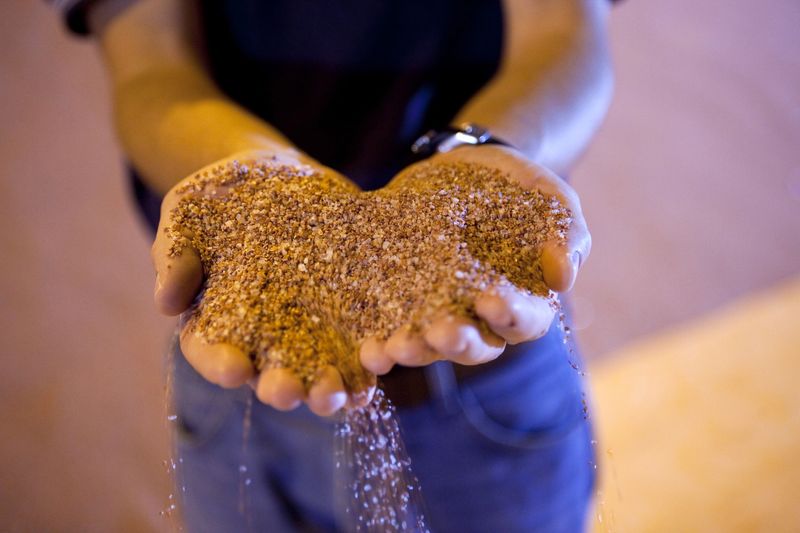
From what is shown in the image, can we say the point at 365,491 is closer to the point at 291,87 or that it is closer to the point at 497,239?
the point at 497,239

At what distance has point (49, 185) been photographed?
2.01 meters

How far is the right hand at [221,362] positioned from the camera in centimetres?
50

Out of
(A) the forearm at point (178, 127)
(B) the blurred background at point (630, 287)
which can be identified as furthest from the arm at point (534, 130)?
(B) the blurred background at point (630, 287)

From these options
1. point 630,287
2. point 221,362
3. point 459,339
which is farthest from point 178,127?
point 630,287

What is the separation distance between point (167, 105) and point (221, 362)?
41 cm

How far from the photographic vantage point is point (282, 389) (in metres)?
0.50

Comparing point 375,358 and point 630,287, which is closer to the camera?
point 375,358

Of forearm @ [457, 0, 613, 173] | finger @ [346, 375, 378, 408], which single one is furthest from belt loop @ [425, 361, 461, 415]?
forearm @ [457, 0, 613, 173]

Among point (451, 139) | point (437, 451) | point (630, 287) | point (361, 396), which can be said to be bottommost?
point (630, 287)

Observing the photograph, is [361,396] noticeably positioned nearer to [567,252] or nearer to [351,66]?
[567,252]

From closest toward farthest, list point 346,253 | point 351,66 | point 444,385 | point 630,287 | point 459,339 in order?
1. point 459,339
2. point 346,253
3. point 444,385
4. point 351,66
5. point 630,287

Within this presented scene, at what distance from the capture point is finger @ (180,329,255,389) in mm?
511

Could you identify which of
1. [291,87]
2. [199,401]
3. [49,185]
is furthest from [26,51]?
[199,401]

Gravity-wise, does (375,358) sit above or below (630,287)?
above
